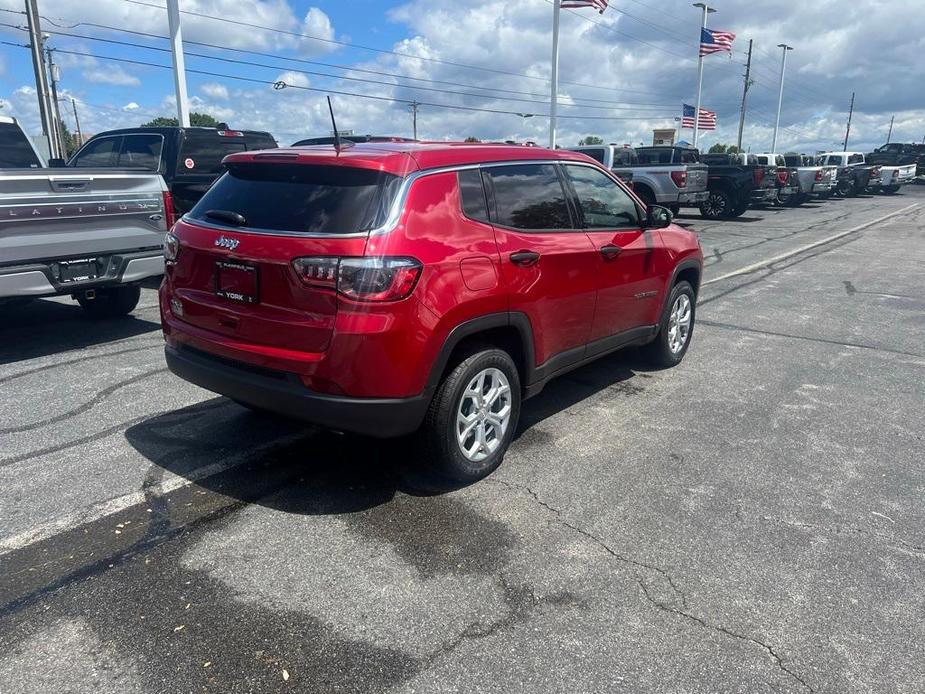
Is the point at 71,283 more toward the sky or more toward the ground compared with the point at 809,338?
more toward the sky

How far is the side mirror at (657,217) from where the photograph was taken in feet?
17.3

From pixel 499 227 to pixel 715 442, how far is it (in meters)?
2.04

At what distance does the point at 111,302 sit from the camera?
24.1 ft

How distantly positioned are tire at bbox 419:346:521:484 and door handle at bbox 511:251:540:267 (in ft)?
1.67

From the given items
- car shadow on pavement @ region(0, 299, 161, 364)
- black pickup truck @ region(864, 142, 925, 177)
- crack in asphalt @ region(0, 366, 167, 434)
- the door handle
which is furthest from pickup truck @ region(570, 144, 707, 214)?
black pickup truck @ region(864, 142, 925, 177)

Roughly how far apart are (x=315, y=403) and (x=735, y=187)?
20.2 metres

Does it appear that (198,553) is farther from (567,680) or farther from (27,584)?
(567,680)

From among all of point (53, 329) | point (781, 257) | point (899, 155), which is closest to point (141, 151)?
point (53, 329)

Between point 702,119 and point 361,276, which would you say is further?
point 702,119

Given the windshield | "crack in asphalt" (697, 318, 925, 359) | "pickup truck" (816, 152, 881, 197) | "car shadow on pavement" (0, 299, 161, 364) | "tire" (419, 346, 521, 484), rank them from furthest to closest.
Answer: "pickup truck" (816, 152, 881, 197)
the windshield
"crack in asphalt" (697, 318, 925, 359)
"car shadow on pavement" (0, 299, 161, 364)
"tire" (419, 346, 521, 484)

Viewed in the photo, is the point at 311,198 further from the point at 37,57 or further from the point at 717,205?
the point at 37,57

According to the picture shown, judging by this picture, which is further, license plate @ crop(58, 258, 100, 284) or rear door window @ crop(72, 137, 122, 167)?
rear door window @ crop(72, 137, 122, 167)

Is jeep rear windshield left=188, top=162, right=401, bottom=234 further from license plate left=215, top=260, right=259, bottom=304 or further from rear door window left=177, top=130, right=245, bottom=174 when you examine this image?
rear door window left=177, top=130, right=245, bottom=174

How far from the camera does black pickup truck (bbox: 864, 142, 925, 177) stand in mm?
43719
